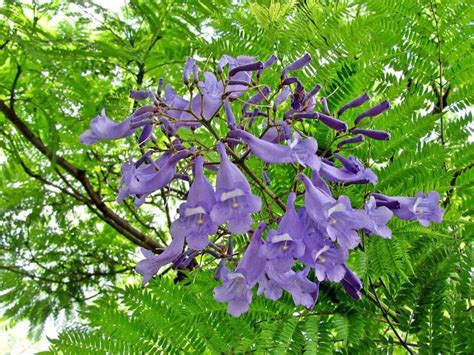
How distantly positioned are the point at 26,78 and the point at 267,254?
111 inches

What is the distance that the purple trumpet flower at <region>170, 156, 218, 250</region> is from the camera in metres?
1.12

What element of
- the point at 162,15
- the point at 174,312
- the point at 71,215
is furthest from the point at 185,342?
the point at 71,215

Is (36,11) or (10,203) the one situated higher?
(36,11)

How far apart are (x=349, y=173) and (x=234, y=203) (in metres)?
0.31

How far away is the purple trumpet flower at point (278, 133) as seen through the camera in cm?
123

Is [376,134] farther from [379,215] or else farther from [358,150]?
[358,150]

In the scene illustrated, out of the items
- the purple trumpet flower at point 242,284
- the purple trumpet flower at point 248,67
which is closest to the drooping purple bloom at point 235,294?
the purple trumpet flower at point 242,284

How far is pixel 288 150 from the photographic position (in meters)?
1.15

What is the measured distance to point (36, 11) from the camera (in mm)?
3311

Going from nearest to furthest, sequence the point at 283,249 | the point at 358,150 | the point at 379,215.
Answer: the point at 283,249 → the point at 379,215 → the point at 358,150

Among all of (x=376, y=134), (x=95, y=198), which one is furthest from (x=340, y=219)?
(x=95, y=198)

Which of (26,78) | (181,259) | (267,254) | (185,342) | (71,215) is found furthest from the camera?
(71,215)

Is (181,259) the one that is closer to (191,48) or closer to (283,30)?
(283,30)

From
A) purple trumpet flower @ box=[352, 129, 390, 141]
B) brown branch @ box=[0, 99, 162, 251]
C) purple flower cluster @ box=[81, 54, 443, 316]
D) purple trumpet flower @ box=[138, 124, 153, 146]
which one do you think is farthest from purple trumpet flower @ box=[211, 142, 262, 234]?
brown branch @ box=[0, 99, 162, 251]
